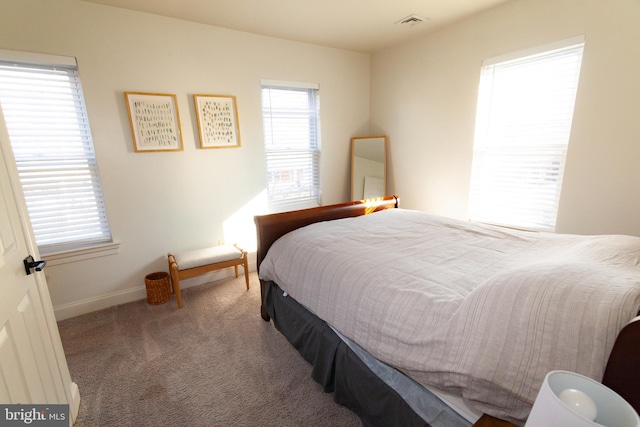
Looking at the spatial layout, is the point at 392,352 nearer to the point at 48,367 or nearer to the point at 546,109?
the point at 48,367

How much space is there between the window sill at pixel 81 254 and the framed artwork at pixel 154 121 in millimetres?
904

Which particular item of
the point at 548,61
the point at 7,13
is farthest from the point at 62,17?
the point at 548,61

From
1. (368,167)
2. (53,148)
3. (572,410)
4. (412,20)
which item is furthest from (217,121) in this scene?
(572,410)

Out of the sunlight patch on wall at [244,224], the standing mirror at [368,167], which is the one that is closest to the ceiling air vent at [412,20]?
the standing mirror at [368,167]

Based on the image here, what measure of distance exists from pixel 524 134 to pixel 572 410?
263 centimetres

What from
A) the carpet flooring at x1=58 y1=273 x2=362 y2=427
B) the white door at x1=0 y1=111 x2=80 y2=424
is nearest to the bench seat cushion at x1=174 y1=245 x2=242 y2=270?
the carpet flooring at x1=58 y1=273 x2=362 y2=427

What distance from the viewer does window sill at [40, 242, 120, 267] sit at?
7.64 feet

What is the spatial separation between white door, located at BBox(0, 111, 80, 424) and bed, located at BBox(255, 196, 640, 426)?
1.18 meters

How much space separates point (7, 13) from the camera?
1983 millimetres

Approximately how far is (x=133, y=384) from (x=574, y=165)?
349 centimetres

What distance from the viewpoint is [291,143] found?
136 inches

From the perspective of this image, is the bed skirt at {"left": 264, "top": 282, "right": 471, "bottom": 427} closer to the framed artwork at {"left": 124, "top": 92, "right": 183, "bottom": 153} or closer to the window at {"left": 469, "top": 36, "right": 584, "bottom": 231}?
the framed artwork at {"left": 124, "top": 92, "right": 183, "bottom": 153}

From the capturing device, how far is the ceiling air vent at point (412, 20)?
267 cm

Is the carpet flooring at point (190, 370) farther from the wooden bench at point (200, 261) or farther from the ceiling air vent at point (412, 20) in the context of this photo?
the ceiling air vent at point (412, 20)
